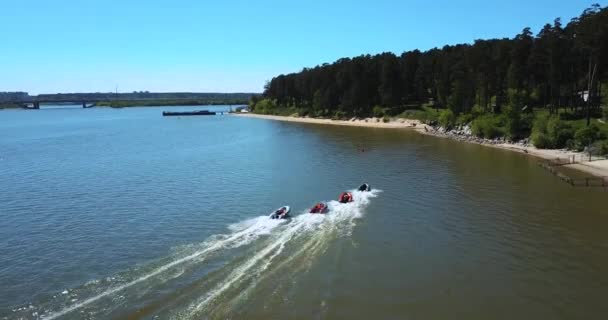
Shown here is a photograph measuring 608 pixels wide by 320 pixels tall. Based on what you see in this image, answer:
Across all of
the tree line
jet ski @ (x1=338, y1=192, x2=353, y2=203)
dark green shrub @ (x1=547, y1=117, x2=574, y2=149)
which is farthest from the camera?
the tree line

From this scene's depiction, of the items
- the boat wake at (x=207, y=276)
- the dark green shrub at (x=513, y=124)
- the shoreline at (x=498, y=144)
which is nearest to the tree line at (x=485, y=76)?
the dark green shrub at (x=513, y=124)

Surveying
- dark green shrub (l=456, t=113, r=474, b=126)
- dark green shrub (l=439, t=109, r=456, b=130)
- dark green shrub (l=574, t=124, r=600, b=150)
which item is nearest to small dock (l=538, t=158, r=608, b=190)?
dark green shrub (l=574, t=124, r=600, b=150)

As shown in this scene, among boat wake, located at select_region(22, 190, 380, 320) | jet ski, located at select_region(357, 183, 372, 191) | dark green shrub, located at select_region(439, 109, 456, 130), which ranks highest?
dark green shrub, located at select_region(439, 109, 456, 130)

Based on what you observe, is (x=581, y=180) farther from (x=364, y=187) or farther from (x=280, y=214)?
(x=280, y=214)

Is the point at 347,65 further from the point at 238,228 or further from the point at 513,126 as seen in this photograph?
the point at 238,228

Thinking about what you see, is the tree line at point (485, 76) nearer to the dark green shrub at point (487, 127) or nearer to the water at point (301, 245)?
the dark green shrub at point (487, 127)

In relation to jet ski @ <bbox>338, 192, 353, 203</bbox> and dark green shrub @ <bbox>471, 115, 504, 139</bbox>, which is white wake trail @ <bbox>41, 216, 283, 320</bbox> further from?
dark green shrub @ <bbox>471, 115, 504, 139</bbox>
